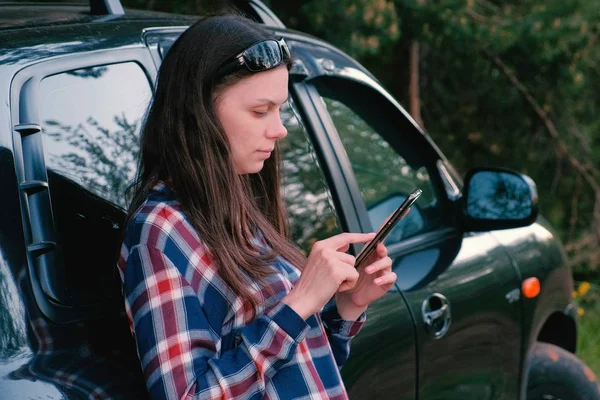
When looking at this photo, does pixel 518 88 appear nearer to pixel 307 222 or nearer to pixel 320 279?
pixel 307 222

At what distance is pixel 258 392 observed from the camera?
1.84m

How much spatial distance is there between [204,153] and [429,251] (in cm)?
131

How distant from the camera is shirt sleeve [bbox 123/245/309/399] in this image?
1786 mm

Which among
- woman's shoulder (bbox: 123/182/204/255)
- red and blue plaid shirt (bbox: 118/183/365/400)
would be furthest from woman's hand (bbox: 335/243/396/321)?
woman's shoulder (bbox: 123/182/204/255)

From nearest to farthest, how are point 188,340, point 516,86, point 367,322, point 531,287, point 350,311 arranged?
point 188,340, point 350,311, point 367,322, point 531,287, point 516,86

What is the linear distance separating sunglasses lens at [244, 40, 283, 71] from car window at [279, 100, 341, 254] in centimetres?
73

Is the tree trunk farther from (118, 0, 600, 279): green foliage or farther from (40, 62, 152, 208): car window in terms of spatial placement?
(40, 62, 152, 208): car window

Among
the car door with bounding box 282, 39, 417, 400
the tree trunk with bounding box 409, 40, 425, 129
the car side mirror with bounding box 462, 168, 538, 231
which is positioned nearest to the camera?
the car door with bounding box 282, 39, 417, 400

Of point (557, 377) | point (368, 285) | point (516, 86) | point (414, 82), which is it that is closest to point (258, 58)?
point (368, 285)

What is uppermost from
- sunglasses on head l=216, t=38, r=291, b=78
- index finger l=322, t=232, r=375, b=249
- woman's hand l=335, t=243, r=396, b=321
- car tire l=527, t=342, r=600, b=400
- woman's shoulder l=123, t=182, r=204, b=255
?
sunglasses on head l=216, t=38, r=291, b=78

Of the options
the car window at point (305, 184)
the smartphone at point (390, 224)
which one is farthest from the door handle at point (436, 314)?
the smartphone at point (390, 224)

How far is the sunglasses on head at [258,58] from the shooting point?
198cm

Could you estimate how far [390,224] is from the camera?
6.43 feet

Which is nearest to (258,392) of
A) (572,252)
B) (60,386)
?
(60,386)
